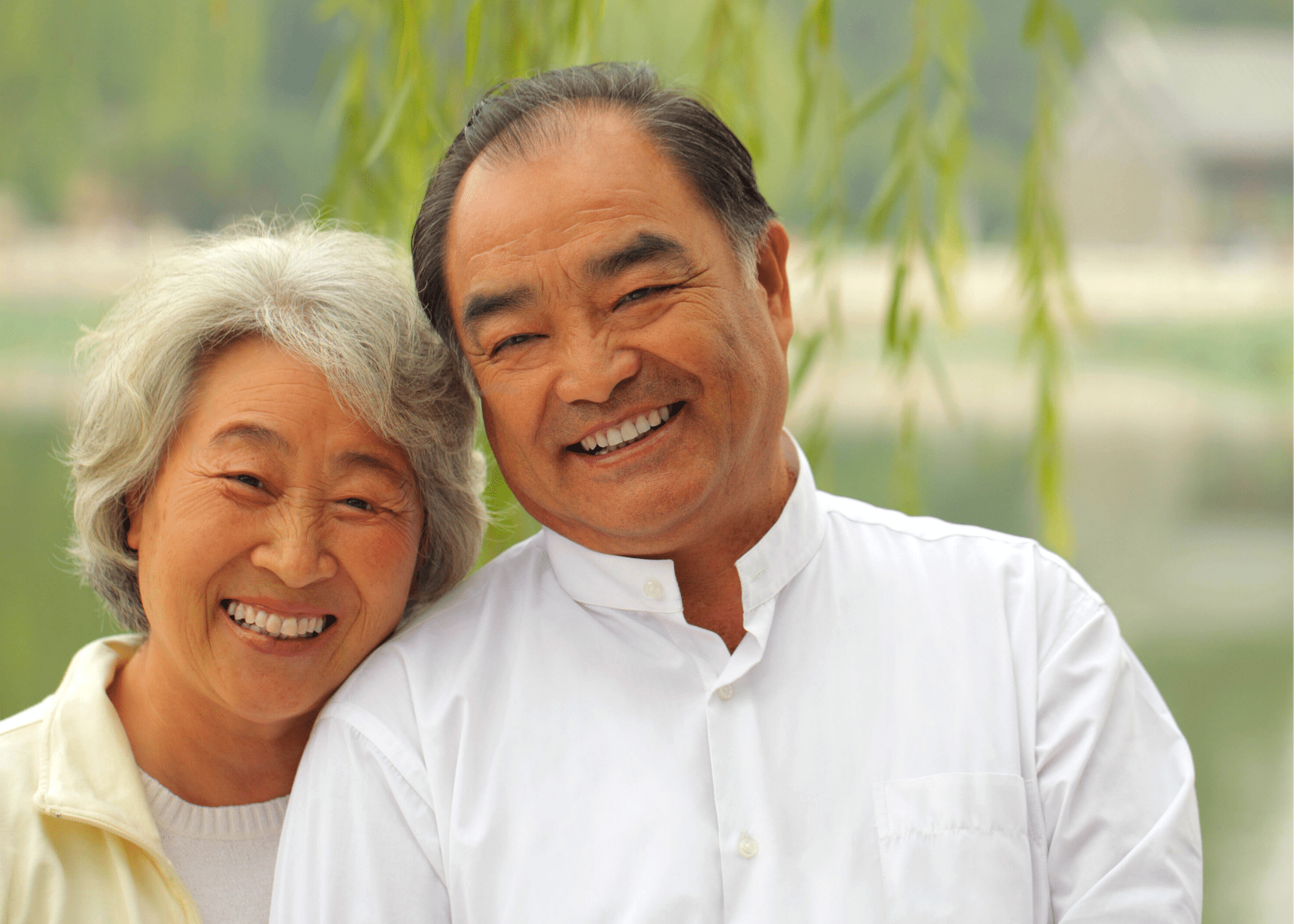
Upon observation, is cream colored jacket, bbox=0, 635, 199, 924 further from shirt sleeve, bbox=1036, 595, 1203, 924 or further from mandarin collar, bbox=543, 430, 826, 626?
shirt sleeve, bbox=1036, 595, 1203, 924

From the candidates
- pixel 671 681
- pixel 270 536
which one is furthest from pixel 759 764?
pixel 270 536

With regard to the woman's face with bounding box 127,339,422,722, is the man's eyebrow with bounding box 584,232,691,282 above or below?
above

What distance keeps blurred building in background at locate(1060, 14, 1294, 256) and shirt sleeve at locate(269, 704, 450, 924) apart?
7357mm

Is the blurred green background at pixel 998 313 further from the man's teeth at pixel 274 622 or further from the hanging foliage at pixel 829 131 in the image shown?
the man's teeth at pixel 274 622

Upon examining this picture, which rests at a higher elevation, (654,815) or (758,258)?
(758,258)

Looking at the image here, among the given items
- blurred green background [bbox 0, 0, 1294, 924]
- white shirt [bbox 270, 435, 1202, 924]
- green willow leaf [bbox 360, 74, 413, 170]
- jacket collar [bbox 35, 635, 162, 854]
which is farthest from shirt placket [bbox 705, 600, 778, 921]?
green willow leaf [bbox 360, 74, 413, 170]

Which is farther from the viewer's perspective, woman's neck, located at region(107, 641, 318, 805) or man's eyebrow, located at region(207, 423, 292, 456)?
woman's neck, located at region(107, 641, 318, 805)

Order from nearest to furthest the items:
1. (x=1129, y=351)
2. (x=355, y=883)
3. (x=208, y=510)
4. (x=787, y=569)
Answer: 1. (x=355, y=883)
2. (x=208, y=510)
3. (x=787, y=569)
4. (x=1129, y=351)

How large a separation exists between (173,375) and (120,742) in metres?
0.45

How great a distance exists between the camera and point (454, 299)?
142cm

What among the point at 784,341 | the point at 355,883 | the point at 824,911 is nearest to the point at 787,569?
the point at 784,341

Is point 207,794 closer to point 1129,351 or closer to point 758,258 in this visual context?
point 758,258

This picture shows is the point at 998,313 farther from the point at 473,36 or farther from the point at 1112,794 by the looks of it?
the point at 1112,794

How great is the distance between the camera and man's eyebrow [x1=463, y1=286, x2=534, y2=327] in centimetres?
132
